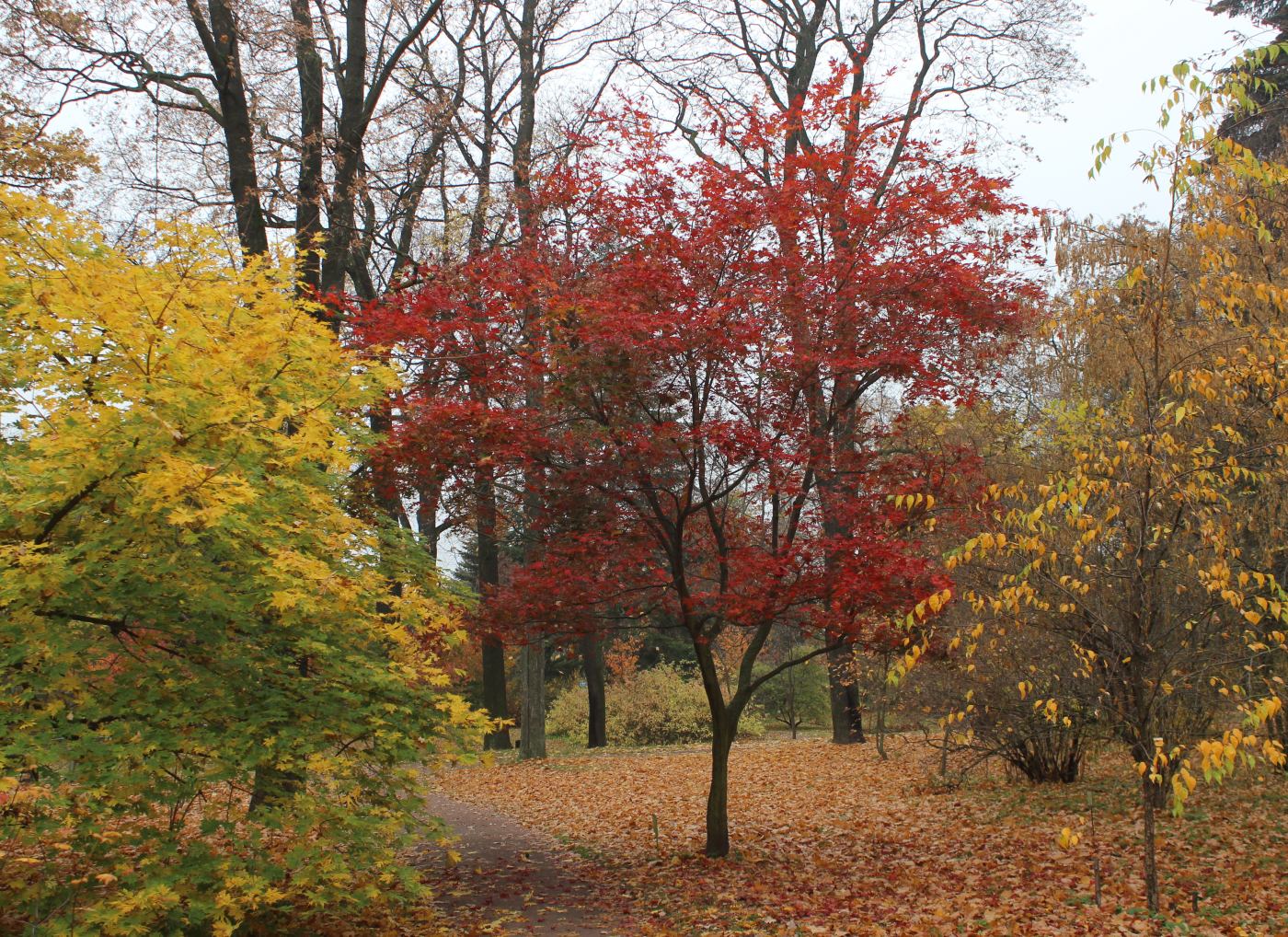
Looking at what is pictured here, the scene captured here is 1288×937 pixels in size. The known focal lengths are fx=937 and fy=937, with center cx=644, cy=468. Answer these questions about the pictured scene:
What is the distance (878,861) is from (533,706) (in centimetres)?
971

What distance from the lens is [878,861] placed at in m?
8.35

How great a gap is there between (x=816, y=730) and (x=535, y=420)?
21.5 metres

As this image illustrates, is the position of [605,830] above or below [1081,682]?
below

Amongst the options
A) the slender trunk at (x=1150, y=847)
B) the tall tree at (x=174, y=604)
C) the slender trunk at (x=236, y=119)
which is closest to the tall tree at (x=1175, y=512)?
the slender trunk at (x=1150, y=847)

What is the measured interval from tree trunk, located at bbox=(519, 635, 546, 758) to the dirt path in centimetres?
536

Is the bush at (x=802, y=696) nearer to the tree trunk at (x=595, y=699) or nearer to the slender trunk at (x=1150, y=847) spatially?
the tree trunk at (x=595, y=699)

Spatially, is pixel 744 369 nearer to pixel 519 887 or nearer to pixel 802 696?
pixel 519 887

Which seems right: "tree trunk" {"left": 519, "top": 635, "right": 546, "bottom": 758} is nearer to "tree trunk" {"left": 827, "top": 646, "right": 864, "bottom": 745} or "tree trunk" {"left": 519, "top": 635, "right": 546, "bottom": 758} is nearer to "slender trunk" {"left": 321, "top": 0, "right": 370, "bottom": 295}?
"tree trunk" {"left": 827, "top": 646, "right": 864, "bottom": 745}

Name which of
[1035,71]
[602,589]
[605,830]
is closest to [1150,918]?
[602,589]

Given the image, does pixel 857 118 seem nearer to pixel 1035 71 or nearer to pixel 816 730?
pixel 1035 71

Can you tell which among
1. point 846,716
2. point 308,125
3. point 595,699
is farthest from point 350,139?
point 595,699

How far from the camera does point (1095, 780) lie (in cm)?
1088

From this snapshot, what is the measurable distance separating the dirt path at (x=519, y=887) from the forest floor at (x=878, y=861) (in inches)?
1.1

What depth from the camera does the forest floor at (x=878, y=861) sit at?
650 centimetres
